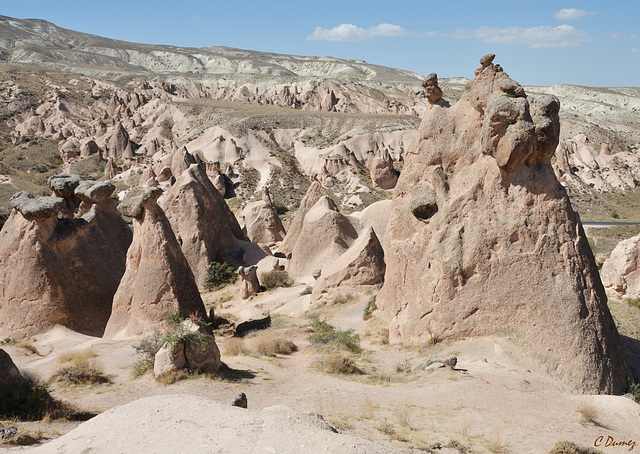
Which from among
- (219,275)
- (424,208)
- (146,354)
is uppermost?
(424,208)

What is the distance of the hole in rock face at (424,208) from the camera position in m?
11.6

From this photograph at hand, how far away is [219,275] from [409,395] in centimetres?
1422

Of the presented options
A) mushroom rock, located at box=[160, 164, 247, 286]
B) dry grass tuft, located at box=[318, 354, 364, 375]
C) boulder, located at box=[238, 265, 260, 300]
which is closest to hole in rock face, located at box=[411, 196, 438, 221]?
dry grass tuft, located at box=[318, 354, 364, 375]

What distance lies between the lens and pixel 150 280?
40.0 ft

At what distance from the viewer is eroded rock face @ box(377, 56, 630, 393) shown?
371 inches

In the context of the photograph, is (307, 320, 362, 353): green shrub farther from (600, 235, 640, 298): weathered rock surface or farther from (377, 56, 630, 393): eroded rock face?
(600, 235, 640, 298): weathered rock surface

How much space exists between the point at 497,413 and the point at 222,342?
23.6 ft

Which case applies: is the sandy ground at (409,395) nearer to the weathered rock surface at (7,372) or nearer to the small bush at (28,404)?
the small bush at (28,404)

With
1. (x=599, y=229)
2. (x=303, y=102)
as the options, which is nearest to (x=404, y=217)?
(x=599, y=229)

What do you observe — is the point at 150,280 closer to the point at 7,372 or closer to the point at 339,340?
the point at 7,372

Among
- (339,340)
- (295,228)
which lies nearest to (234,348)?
(339,340)

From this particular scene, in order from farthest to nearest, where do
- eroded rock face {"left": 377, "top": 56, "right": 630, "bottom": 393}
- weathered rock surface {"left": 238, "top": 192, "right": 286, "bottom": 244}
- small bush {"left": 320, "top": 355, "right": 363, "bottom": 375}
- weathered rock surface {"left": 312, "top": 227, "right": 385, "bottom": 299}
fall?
weathered rock surface {"left": 238, "top": 192, "right": 286, "bottom": 244} < weathered rock surface {"left": 312, "top": 227, "right": 385, "bottom": 299} < small bush {"left": 320, "top": 355, "right": 363, "bottom": 375} < eroded rock face {"left": 377, "top": 56, "right": 630, "bottom": 393}

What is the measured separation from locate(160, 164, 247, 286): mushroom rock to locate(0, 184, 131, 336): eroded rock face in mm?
6366

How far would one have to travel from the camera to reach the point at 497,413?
24.5 feet
